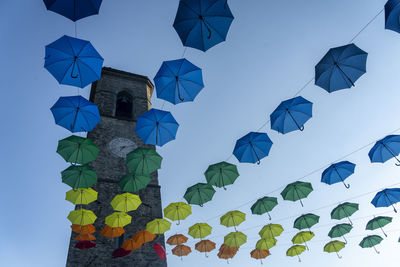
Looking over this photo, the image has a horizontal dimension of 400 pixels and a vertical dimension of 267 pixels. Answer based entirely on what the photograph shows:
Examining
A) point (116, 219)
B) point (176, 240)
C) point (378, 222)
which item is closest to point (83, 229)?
point (116, 219)

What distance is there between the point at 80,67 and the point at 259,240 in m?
9.33

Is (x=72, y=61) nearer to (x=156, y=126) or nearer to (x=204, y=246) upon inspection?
(x=156, y=126)

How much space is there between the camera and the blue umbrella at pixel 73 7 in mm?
4711

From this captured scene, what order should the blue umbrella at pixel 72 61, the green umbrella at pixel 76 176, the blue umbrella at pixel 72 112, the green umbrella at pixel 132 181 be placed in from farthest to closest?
the green umbrella at pixel 132 181
the green umbrella at pixel 76 176
the blue umbrella at pixel 72 112
the blue umbrella at pixel 72 61

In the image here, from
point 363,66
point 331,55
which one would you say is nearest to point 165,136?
point 331,55

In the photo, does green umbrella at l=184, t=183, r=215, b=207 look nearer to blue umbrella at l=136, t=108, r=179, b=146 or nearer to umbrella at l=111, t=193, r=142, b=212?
umbrella at l=111, t=193, r=142, b=212

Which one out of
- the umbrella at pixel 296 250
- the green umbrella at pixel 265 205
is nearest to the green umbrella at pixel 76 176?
the green umbrella at pixel 265 205

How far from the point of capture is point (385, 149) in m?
8.02

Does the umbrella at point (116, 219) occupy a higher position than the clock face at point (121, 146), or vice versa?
the clock face at point (121, 146)

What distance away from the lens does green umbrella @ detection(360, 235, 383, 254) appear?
1066cm

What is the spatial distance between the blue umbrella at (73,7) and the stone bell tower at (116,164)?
8.40 metres

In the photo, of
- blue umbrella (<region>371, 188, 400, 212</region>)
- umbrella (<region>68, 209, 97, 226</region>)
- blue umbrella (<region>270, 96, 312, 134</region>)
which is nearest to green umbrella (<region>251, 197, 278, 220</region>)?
blue umbrella (<region>270, 96, 312, 134</region>)

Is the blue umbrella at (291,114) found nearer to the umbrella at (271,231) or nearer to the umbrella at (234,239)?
the umbrella at (271,231)

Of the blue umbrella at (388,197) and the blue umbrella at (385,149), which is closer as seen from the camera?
the blue umbrella at (385,149)
